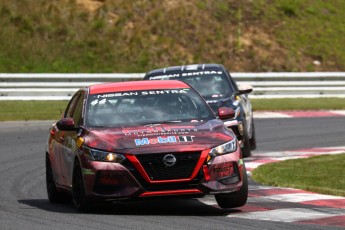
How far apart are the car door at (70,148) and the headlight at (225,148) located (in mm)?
1460

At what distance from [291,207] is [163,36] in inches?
1005

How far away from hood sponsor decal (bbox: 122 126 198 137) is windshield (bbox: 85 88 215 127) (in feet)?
1.32

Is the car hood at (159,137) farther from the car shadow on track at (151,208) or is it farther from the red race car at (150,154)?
the car shadow on track at (151,208)

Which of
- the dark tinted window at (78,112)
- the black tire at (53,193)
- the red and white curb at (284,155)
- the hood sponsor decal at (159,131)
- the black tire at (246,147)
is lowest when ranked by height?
the red and white curb at (284,155)

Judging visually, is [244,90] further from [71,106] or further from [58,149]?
[58,149]

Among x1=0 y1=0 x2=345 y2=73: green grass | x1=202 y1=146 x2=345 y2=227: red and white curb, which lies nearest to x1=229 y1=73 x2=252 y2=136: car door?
x1=202 y1=146 x2=345 y2=227: red and white curb

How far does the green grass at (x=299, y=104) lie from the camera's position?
29156 mm

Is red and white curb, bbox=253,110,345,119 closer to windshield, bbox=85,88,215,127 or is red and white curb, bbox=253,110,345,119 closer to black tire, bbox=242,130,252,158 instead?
black tire, bbox=242,130,252,158

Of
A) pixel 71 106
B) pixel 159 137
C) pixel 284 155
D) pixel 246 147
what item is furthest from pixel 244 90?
pixel 159 137

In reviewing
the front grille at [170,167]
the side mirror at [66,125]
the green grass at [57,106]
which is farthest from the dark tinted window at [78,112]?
the green grass at [57,106]

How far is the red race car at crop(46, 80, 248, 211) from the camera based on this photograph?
10.6 metres

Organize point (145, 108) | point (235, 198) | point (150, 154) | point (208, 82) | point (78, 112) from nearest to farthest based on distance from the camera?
point (150, 154) → point (235, 198) → point (145, 108) → point (78, 112) → point (208, 82)

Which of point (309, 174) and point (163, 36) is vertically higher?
point (309, 174)

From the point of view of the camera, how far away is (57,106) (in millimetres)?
29969
